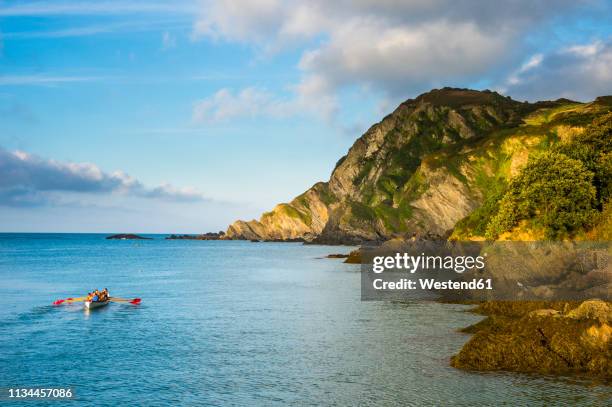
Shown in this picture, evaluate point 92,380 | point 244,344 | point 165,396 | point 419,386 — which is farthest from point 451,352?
point 92,380

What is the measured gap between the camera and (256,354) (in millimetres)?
38344

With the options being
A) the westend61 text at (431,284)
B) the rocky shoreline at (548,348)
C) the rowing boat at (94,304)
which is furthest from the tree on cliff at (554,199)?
the rowing boat at (94,304)

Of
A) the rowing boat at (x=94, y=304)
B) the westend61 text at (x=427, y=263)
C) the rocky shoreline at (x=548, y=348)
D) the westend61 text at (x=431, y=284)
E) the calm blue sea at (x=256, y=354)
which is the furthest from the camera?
the westend61 text at (x=427, y=263)

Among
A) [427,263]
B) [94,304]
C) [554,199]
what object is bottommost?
[94,304]

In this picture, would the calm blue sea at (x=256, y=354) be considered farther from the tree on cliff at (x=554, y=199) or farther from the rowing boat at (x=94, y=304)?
the tree on cliff at (x=554, y=199)

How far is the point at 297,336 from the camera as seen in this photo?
45.2 metres

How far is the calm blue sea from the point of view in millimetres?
28484

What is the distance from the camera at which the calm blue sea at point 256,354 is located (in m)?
28.5

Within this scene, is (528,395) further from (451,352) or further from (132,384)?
(132,384)

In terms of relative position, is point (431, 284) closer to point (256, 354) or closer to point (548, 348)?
point (256, 354)

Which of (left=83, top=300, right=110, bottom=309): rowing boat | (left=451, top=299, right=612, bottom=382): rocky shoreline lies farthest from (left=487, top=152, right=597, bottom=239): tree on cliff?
(left=83, top=300, right=110, bottom=309): rowing boat

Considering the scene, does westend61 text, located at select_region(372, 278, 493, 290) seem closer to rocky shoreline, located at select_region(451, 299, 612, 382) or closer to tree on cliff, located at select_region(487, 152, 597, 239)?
tree on cliff, located at select_region(487, 152, 597, 239)

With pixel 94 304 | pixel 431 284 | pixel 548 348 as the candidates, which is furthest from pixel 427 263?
pixel 548 348

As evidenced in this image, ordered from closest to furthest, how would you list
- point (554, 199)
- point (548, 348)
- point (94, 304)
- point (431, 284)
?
1. point (548, 348)
2. point (94, 304)
3. point (554, 199)
4. point (431, 284)
